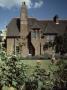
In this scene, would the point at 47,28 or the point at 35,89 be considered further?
the point at 47,28

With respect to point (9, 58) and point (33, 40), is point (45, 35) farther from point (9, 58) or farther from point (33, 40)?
point (9, 58)

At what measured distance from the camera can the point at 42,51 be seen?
2282 inches

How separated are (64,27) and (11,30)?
11.2m

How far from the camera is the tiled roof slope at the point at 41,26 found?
59.8 metres

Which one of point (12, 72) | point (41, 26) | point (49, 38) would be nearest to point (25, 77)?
point (12, 72)

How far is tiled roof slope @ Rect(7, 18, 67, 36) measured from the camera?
59.8m

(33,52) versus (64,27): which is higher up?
(64,27)

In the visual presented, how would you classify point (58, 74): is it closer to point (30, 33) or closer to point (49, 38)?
point (49, 38)

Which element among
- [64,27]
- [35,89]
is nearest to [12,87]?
[35,89]

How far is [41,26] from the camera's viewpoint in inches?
2427

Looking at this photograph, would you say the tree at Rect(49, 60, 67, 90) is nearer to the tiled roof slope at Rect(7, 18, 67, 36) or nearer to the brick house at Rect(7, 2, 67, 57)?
the brick house at Rect(7, 2, 67, 57)

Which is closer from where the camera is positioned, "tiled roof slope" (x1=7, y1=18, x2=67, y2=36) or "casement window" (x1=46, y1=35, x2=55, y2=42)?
"casement window" (x1=46, y1=35, x2=55, y2=42)

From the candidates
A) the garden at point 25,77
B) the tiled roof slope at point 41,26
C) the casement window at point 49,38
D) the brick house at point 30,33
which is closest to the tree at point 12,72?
the garden at point 25,77

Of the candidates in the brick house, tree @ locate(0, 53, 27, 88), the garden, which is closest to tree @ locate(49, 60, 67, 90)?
the garden
